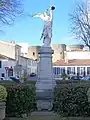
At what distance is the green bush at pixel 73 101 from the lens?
1209 centimetres

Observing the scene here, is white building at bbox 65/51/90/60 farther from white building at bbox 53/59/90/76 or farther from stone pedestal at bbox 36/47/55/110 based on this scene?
stone pedestal at bbox 36/47/55/110

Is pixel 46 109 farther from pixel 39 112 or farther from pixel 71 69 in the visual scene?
pixel 71 69

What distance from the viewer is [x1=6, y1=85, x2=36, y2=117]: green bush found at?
12602 millimetres

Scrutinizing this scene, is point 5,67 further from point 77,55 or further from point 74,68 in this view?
point 77,55

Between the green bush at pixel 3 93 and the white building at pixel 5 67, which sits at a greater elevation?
the white building at pixel 5 67

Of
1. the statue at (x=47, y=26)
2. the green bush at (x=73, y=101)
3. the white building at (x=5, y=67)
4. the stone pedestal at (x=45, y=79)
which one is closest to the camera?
the green bush at (x=73, y=101)

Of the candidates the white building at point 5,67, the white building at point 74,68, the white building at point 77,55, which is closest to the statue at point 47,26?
the white building at point 5,67

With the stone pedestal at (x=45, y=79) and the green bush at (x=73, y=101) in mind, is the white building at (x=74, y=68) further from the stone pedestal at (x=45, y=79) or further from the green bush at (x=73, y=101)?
the green bush at (x=73, y=101)

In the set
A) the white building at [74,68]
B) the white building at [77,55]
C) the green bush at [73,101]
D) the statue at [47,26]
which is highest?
the white building at [77,55]

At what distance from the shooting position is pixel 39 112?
13.9 metres

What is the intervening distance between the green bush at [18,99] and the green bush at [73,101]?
1.21 metres

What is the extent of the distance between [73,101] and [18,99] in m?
2.05

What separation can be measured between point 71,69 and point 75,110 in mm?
67138

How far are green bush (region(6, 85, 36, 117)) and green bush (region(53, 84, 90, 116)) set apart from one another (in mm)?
1213
